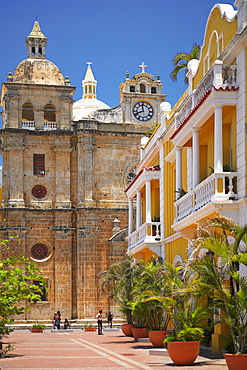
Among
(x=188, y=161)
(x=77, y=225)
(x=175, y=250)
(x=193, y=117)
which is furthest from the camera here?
(x=77, y=225)

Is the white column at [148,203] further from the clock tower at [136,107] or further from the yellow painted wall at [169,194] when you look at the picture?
the clock tower at [136,107]

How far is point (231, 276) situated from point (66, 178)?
35.7 m

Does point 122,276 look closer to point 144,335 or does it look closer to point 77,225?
point 144,335

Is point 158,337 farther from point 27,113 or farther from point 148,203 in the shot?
point 27,113

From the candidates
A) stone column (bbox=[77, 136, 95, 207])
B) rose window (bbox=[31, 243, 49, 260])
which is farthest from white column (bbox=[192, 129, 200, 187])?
rose window (bbox=[31, 243, 49, 260])

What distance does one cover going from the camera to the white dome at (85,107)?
63.7m

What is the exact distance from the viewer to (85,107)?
216 feet

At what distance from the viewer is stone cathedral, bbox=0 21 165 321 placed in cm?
4975

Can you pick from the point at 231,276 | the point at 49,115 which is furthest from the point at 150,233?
the point at 49,115

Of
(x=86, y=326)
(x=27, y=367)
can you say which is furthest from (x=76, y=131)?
(x=27, y=367)

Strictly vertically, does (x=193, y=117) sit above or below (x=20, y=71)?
below

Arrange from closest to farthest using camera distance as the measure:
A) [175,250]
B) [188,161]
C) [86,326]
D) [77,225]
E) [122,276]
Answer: [188,161], [175,250], [122,276], [86,326], [77,225]

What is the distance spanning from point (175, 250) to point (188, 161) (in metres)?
4.32

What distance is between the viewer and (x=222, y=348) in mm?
20078
